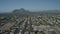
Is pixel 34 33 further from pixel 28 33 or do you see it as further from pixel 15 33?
pixel 15 33

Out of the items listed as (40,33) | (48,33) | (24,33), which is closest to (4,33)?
(24,33)

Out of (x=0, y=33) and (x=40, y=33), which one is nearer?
(x=40, y=33)

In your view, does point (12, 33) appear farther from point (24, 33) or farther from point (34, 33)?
point (34, 33)

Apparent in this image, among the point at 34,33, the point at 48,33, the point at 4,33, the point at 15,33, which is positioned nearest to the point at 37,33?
the point at 34,33

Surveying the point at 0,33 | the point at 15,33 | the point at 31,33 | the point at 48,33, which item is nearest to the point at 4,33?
the point at 0,33

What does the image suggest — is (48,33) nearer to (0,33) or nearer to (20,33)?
(20,33)

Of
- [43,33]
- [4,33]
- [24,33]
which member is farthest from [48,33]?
[4,33]

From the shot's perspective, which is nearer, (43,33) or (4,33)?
(43,33)
